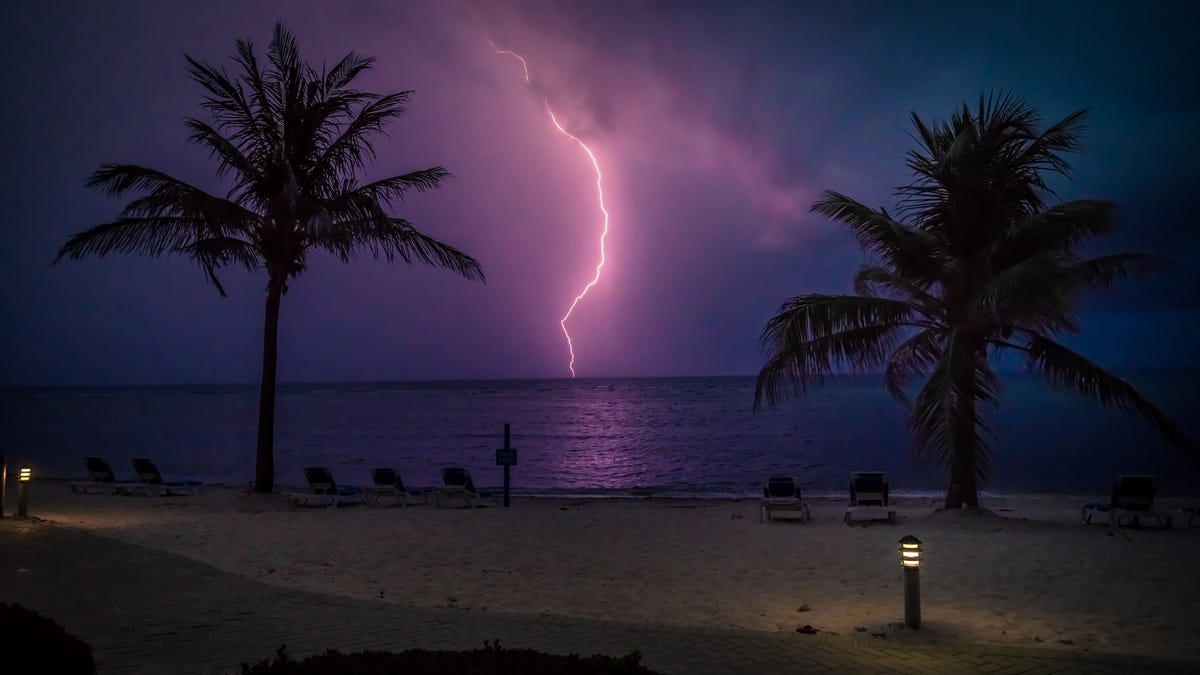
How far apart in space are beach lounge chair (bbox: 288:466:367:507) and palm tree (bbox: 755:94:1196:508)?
31.5ft

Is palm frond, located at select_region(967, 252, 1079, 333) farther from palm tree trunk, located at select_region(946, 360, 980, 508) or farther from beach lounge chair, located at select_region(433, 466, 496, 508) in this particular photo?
beach lounge chair, located at select_region(433, 466, 496, 508)

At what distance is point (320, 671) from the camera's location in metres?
3.39

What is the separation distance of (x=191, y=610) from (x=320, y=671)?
4.73 metres

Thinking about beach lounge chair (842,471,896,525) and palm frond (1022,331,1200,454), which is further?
beach lounge chair (842,471,896,525)

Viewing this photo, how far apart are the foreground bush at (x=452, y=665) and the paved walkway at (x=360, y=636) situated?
7.11ft

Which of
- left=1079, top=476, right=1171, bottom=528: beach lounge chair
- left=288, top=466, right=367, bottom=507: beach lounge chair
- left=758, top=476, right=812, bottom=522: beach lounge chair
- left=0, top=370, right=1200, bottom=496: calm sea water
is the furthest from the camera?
left=0, top=370, right=1200, bottom=496: calm sea water

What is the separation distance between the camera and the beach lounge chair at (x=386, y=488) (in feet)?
55.4

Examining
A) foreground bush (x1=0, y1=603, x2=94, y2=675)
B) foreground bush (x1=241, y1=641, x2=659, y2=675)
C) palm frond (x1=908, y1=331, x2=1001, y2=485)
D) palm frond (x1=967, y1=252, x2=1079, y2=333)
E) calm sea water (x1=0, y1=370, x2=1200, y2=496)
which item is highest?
palm frond (x1=967, y1=252, x2=1079, y2=333)

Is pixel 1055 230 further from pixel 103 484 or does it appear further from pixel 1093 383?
pixel 103 484

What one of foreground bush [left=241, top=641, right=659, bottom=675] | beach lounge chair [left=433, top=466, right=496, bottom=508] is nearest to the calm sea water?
beach lounge chair [left=433, top=466, right=496, bottom=508]

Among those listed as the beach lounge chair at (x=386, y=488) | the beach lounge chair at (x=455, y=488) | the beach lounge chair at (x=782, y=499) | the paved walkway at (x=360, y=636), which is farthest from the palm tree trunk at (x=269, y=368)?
the beach lounge chair at (x=782, y=499)

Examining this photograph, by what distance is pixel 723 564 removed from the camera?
10.2m

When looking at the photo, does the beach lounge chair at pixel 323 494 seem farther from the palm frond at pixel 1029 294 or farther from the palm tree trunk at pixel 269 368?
the palm frond at pixel 1029 294

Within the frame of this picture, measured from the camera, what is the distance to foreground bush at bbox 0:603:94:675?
3.30 m
